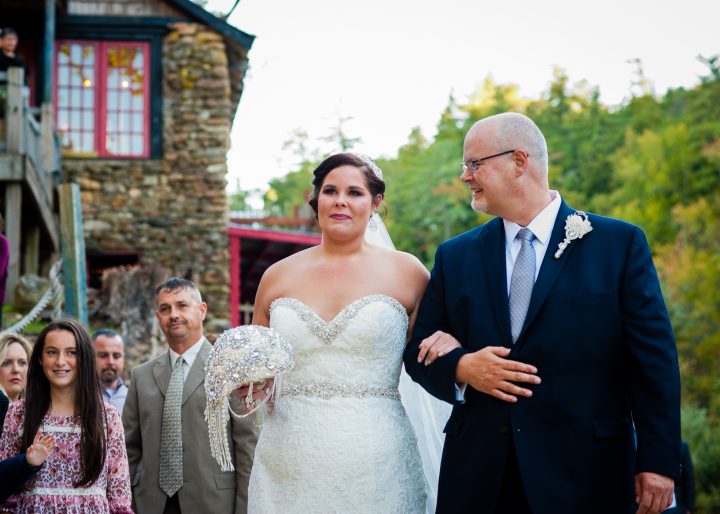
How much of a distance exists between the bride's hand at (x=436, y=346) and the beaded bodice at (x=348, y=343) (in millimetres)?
443

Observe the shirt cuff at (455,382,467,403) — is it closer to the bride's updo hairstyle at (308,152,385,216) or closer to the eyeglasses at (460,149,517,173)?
the eyeglasses at (460,149,517,173)

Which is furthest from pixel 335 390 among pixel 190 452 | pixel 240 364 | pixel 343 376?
pixel 190 452

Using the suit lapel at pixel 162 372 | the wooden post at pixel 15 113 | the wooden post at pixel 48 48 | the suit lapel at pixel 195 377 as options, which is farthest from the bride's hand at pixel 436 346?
the wooden post at pixel 48 48

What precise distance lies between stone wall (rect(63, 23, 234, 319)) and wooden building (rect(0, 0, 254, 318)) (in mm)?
17

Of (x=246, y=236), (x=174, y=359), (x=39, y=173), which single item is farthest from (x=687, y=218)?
(x=174, y=359)

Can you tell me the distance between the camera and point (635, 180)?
48531mm

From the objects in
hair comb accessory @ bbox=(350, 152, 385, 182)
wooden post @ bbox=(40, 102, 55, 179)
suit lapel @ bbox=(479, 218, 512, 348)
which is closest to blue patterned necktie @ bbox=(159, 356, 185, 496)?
hair comb accessory @ bbox=(350, 152, 385, 182)

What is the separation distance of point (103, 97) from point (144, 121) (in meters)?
0.82

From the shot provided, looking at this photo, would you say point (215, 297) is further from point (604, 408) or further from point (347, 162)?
point (604, 408)

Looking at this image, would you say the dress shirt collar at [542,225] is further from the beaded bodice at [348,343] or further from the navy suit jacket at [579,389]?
the beaded bodice at [348,343]

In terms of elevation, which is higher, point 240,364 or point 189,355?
point 240,364

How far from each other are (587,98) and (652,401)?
5669 cm

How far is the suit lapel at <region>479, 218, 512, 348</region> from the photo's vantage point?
3.94m

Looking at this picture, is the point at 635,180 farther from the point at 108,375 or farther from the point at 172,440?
the point at 172,440
